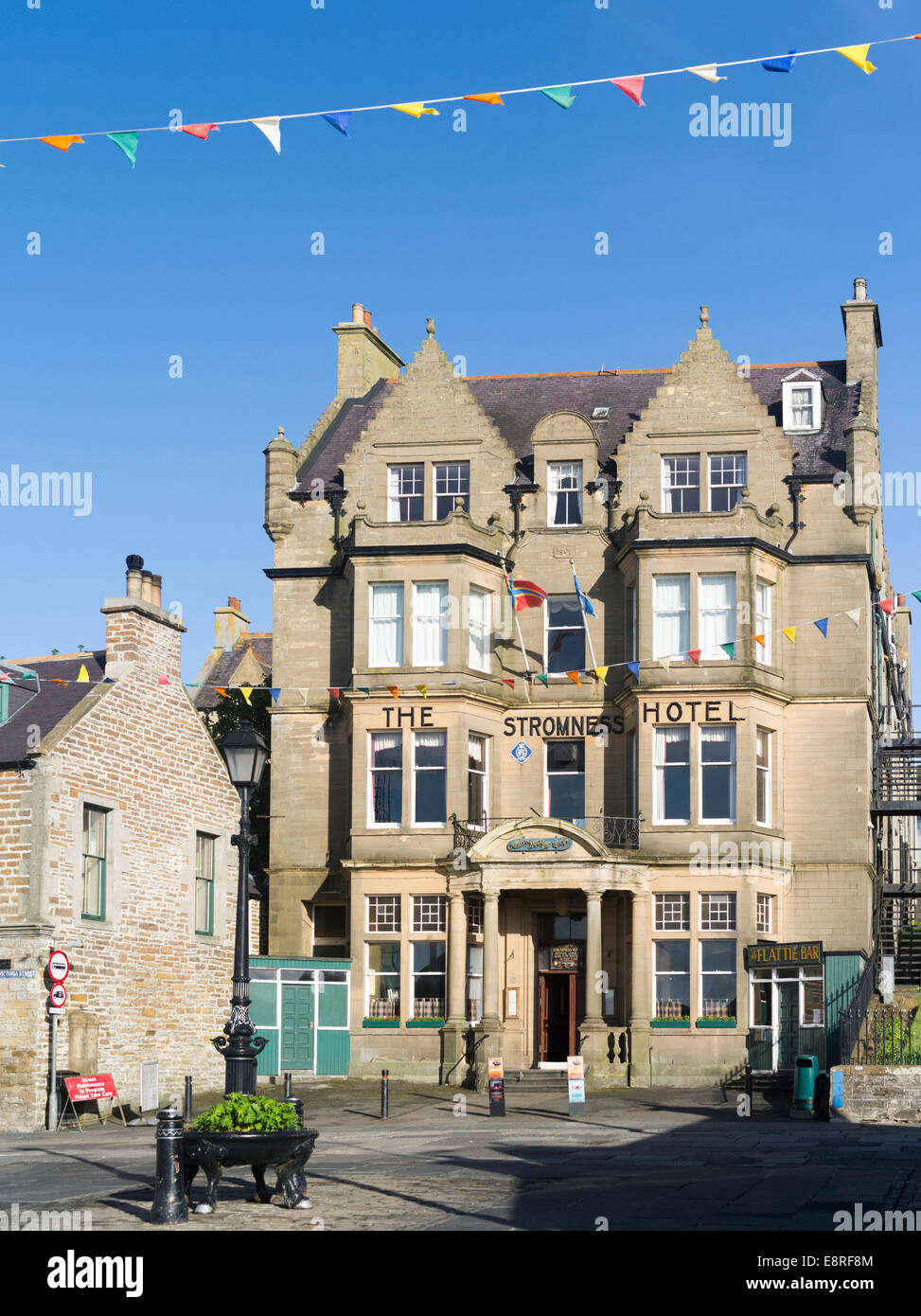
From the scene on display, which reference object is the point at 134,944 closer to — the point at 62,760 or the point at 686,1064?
the point at 62,760

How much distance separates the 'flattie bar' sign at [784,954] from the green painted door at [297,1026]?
9888 millimetres

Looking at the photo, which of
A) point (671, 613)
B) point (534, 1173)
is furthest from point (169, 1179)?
point (671, 613)

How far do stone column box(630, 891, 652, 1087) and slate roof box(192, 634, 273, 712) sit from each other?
29.9 m

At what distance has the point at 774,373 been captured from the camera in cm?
4475

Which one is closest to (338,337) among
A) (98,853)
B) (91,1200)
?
(98,853)

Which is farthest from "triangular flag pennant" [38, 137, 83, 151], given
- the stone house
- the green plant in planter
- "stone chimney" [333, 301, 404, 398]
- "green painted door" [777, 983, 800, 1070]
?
"stone chimney" [333, 301, 404, 398]

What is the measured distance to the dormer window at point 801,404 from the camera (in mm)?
42625

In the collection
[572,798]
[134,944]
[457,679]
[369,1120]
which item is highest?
[457,679]

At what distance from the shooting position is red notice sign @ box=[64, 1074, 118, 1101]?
29875mm

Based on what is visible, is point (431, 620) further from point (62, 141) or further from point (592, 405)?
point (62, 141)

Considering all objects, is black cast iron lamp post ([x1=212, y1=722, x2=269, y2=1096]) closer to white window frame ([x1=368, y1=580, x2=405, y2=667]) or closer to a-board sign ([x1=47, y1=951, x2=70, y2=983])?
a-board sign ([x1=47, y1=951, x2=70, y2=983])

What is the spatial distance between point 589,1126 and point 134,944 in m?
10.4
